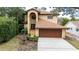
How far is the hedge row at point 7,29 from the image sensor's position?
200 inches

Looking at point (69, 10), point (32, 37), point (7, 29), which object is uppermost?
point (69, 10)

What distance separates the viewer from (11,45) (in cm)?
510

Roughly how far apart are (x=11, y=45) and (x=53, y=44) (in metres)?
0.74

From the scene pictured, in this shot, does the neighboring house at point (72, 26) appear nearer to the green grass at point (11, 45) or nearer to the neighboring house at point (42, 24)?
the neighboring house at point (42, 24)

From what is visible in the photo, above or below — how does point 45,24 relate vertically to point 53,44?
above

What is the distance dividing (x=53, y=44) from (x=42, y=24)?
0.41 metres

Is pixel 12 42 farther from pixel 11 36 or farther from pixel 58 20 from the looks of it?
pixel 58 20

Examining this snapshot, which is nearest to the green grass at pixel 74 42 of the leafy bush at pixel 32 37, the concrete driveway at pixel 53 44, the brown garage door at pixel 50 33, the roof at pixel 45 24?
the concrete driveway at pixel 53 44

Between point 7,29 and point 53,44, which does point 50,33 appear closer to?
point 53,44

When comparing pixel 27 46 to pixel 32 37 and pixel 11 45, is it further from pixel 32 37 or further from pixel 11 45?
pixel 11 45

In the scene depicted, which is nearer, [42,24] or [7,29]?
[42,24]

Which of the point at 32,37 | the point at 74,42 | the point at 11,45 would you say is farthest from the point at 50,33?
the point at 11,45

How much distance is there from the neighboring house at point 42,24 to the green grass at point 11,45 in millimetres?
300
